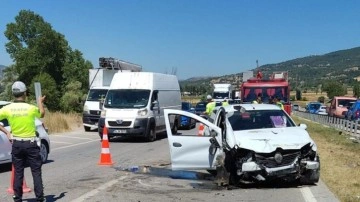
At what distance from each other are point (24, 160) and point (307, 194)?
4686mm

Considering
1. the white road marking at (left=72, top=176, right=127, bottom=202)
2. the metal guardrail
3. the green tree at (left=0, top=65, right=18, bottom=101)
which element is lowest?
the metal guardrail

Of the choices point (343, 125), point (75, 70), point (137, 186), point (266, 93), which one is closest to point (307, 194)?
point (137, 186)

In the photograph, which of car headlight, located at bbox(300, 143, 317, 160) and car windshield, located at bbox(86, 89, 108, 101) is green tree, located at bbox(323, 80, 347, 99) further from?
car headlight, located at bbox(300, 143, 317, 160)

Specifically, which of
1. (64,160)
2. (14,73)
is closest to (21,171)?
(64,160)

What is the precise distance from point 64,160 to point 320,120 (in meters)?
25.9

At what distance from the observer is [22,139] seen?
7285 millimetres

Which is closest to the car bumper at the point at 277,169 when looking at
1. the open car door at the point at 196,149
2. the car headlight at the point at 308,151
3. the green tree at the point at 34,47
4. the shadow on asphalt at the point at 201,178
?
the car headlight at the point at 308,151

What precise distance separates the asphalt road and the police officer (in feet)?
3.27

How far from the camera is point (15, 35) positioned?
77.3m

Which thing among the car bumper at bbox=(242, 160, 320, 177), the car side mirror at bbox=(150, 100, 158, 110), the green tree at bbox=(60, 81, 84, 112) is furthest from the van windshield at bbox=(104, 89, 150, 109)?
the green tree at bbox=(60, 81, 84, 112)

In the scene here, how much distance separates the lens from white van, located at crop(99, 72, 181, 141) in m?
19.1

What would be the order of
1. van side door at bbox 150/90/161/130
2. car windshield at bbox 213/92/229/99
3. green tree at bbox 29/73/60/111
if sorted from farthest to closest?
green tree at bbox 29/73/60/111, car windshield at bbox 213/92/229/99, van side door at bbox 150/90/161/130

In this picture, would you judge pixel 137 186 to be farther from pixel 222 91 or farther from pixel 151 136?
pixel 222 91

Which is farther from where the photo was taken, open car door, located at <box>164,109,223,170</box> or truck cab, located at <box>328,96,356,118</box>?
truck cab, located at <box>328,96,356,118</box>
